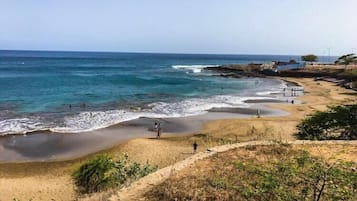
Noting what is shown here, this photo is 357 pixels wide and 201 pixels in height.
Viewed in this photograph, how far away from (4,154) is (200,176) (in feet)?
46.1

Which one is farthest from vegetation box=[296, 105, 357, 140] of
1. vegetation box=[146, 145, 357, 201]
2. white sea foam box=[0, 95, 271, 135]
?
white sea foam box=[0, 95, 271, 135]

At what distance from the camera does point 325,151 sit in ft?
41.6

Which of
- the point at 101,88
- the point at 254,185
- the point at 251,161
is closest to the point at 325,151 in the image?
the point at 251,161

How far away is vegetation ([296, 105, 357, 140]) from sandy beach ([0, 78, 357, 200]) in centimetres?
213

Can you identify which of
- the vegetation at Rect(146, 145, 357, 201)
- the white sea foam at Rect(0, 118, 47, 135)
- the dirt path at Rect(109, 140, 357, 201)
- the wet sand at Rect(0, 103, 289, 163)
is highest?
the vegetation at Rect(146, 145, 357, 201)

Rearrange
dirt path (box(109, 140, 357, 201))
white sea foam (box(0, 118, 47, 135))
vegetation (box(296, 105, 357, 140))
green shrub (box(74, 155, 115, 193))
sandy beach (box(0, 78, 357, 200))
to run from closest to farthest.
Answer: dirt path (box(109, 140, 357, 201)), green shrub (box(74, 155, 115, 193)), sandy beach (box(0, 78, 357, 200)), vegetation (box(296, 105, 357, 140)), white sea foam (box(0, 118, 47, 135))

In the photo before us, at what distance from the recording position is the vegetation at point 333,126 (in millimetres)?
17422

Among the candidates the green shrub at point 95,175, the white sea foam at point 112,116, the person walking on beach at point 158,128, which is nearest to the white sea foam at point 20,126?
the white sea foam at point 112,116

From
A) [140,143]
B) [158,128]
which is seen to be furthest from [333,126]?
[158,128]

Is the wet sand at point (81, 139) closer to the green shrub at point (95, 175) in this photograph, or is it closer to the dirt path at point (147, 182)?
the green shrub at point (95, 175)

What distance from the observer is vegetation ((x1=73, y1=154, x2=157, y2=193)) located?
43.1 ft

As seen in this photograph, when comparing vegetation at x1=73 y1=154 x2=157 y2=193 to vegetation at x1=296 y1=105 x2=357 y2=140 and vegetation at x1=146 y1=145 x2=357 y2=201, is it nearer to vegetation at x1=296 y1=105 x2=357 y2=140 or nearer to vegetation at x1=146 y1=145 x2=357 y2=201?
vegetation at x1=146 y1=145 x2=357 y2=201

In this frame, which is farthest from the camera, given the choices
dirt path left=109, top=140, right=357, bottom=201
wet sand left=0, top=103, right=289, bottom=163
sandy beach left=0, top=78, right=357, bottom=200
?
wet sand left=0, top=103, right=289, bottom=163

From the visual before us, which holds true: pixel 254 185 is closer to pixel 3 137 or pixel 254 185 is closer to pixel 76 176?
pixel 76 176
